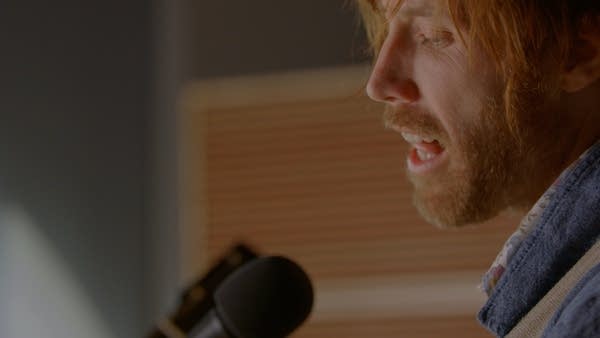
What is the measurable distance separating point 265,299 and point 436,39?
0.32 m

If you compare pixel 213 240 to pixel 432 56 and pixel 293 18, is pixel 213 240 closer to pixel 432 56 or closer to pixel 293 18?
pixel 293 18

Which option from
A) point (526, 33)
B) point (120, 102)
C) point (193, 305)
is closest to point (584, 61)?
point (526, 33)

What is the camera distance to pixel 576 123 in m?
0.90

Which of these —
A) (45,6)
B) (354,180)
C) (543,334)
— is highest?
(543,334)

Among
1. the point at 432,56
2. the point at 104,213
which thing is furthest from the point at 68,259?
the point at 432,56

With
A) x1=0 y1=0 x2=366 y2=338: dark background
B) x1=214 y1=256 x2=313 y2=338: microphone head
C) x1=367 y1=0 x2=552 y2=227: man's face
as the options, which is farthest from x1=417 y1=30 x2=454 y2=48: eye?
x1=0 y1=0 x2=366 y2=338: dark background

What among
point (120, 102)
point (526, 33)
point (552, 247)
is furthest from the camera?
point (120, 102)

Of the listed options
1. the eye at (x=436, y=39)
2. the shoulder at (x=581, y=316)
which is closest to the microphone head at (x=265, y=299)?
the eye at (x=436, y=39)

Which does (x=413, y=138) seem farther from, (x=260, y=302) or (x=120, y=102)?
(x=120, y=102)

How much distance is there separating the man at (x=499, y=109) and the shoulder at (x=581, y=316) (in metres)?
0.13

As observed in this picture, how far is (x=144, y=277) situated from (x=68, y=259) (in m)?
0.21

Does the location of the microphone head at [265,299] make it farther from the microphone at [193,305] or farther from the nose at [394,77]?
the nose at [394,77]

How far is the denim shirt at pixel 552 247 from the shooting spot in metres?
0.77

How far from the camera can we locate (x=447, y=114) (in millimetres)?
940
